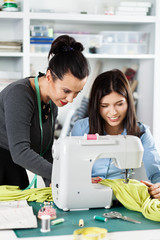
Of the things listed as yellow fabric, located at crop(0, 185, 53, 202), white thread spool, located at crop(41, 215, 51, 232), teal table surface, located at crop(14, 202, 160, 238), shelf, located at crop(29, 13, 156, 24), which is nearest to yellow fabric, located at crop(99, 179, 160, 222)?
teal table surface, located at crop(14, 202, 160, 238)

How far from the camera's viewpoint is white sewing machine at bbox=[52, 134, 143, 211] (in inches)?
63.3

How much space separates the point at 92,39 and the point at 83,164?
205 cm

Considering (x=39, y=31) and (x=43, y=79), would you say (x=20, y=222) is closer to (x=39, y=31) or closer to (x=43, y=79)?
(x=43, y=79)

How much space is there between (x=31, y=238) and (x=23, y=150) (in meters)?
0.51

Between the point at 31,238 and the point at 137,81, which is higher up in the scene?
the point at 137,81

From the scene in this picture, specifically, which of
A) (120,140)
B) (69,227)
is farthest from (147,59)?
(69,227)

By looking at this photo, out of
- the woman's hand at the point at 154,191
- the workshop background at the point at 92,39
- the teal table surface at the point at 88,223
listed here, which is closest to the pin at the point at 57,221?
the teal table surface at the point at 88,223

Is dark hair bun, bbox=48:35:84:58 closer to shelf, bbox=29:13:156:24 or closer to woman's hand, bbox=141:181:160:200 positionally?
woman's hand, bbox=141:181:160:200

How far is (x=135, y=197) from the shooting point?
5.50 feet

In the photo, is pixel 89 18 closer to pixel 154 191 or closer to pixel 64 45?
pixel 64 45

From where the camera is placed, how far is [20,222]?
1.43 m

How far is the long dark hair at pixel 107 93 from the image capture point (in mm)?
2207

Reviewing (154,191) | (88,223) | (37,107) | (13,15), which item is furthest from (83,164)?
(13,15)

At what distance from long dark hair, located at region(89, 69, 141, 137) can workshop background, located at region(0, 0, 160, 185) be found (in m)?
1.19
